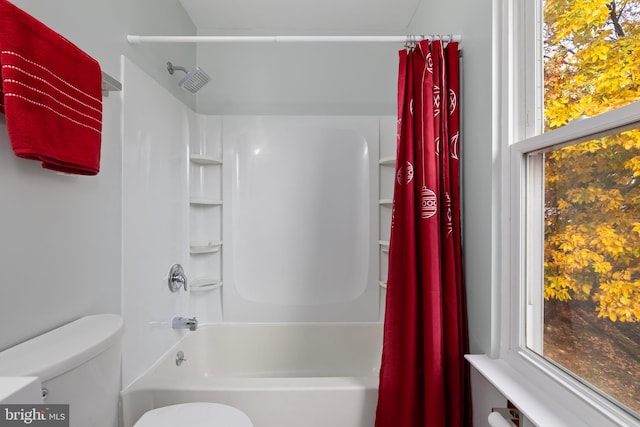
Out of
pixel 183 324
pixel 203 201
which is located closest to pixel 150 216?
pixel 203 201

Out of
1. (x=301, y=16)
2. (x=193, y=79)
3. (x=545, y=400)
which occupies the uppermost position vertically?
(x=301, y=16)

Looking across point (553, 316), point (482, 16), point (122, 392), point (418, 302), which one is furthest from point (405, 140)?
point (122, 392)

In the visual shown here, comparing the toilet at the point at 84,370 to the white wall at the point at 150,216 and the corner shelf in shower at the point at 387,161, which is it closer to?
the white wall at the point at 150,216

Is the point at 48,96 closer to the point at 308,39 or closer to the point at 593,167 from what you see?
the point at 308,39

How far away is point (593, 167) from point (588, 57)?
0.28 m

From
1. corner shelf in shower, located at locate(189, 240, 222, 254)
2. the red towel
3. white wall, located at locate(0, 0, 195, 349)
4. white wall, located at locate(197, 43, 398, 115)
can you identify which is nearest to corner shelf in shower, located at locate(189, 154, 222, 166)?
white wall, located at locate(197, 43, 398, 115)

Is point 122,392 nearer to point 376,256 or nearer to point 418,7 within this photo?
point 376,256

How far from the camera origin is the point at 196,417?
1.26 metres

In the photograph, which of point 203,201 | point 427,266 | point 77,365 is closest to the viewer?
point 77,365

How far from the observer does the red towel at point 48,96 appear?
0.86 m

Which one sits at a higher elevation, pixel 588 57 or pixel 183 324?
pixel 588 57

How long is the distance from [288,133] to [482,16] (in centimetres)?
139

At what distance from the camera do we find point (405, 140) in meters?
1.46

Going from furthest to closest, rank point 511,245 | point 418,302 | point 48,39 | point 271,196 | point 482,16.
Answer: point 271,196 < point 418,302 < point 482,16 < point 511,245 < point 48,39
